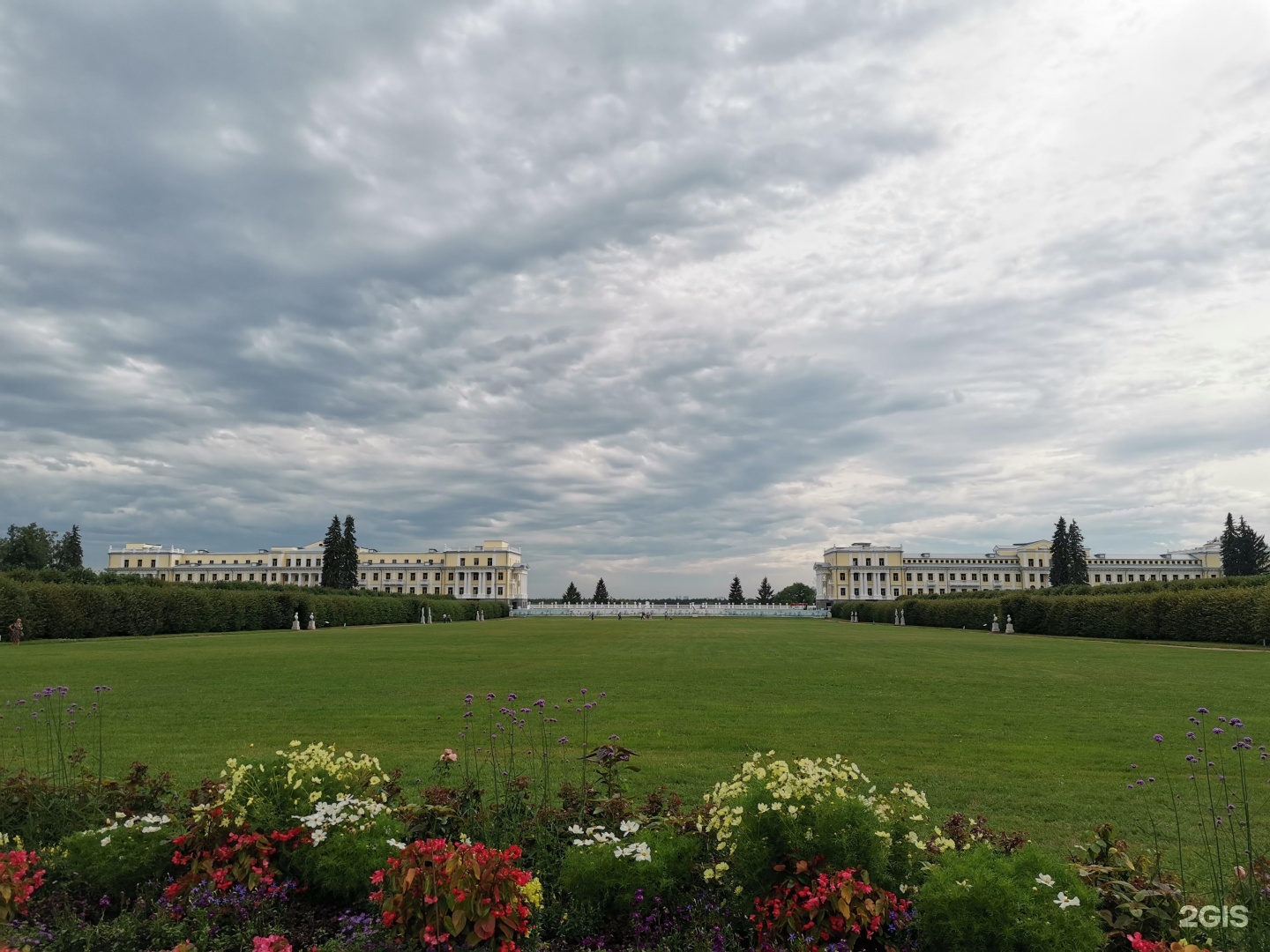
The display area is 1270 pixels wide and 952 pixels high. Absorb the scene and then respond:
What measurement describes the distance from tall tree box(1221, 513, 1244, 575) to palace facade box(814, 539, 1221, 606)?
51.5m

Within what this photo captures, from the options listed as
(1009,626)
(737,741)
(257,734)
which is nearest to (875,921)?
(737,741)

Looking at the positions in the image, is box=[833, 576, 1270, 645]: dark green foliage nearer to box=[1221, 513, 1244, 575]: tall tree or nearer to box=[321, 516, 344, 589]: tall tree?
box=[1221, 513, 1244, 575]: tall tree

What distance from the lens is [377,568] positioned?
161m

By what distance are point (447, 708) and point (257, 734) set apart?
357 cm

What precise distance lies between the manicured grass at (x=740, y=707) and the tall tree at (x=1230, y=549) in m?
88.2

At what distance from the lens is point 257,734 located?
12148 mm

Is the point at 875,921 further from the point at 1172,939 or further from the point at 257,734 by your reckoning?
the point at 257,734

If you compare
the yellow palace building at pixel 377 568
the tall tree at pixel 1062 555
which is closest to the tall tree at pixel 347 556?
the yellow palace building at pixel 377 568

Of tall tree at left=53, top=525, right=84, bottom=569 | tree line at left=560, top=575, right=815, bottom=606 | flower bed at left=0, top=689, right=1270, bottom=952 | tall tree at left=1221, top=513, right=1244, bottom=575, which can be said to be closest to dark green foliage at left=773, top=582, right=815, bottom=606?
tree line at left=560, top=575, right=815, bottom=606

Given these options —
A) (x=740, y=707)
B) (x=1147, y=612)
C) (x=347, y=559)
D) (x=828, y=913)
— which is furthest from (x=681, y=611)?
(x=828, y=913)

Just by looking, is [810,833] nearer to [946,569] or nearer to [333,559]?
[333,559]

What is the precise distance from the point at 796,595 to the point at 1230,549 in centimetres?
8850

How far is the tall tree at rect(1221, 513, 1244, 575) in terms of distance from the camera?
333 feet

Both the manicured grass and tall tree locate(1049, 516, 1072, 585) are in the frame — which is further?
tall tree locate(1049, 516, 1072, 585)
